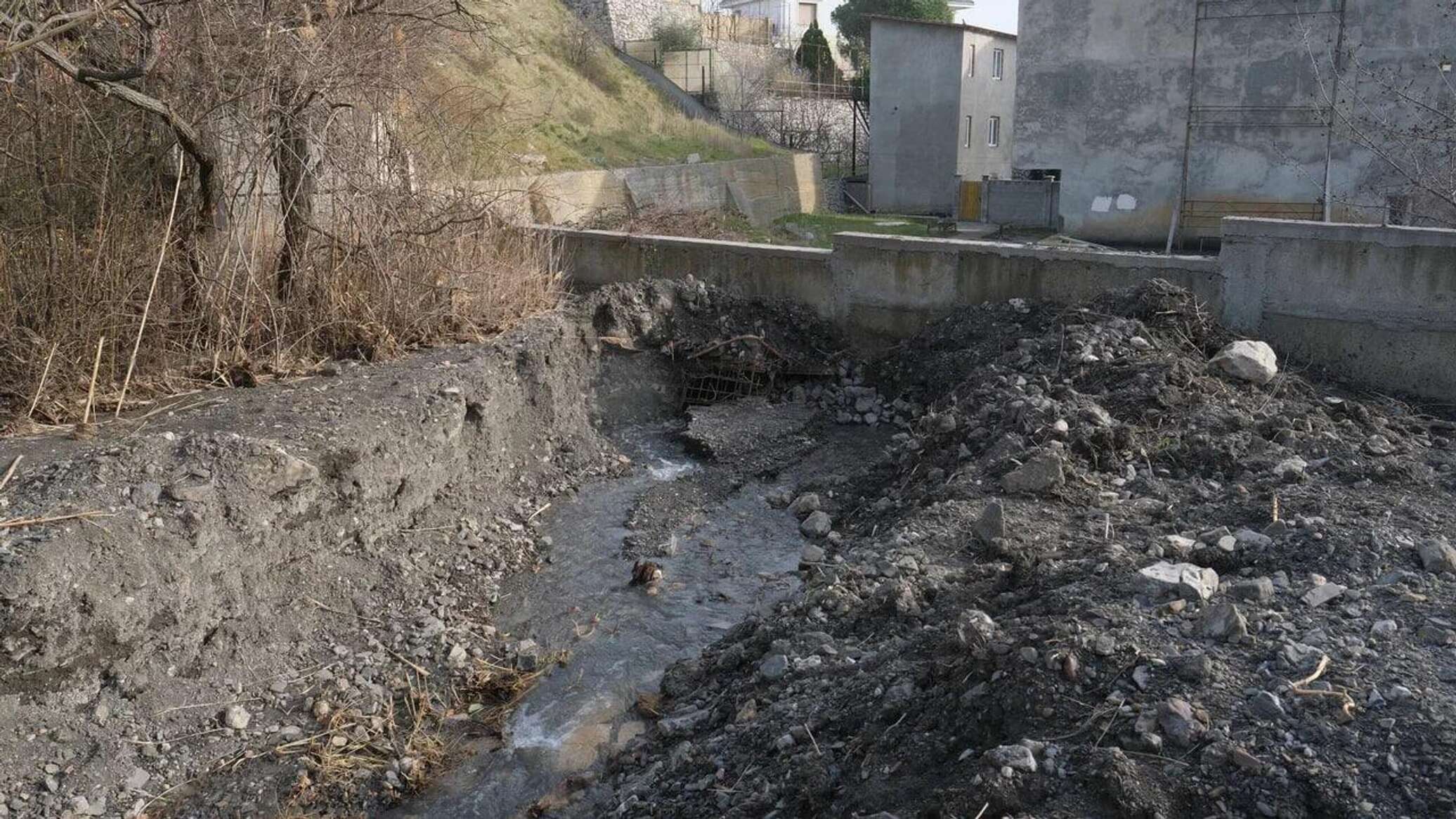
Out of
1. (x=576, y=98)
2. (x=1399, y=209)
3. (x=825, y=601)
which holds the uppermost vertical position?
(x=576, y=98)

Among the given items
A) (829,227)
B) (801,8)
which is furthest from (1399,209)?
(801,8)

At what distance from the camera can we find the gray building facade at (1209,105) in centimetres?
1919

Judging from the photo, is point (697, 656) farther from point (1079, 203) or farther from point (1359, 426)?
point (1079, 203)

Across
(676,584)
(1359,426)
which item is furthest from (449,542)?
(1359,426)

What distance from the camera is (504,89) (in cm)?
2472

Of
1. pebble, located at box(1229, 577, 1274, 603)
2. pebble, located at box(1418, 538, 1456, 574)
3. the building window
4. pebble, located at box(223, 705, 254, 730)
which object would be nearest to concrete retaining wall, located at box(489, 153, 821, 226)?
pebble, located at box(223, 705, 254, 730)

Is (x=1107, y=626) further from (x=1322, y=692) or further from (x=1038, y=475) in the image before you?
(x=1038, y=475)

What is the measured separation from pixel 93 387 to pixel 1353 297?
935 centimetres

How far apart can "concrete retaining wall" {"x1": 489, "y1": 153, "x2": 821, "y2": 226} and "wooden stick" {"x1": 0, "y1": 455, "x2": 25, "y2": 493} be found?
7.03 meters

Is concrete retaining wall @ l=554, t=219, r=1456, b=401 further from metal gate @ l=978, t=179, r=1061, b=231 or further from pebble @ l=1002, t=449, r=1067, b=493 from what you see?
metal gate @ l=978, t=179, r=1061, b=231

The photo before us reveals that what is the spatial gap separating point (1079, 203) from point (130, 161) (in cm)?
1882

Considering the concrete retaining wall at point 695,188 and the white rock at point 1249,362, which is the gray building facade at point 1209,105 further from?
the white rock at point 1249,362

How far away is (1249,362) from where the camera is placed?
28.6 ft

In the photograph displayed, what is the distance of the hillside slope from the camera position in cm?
2377
